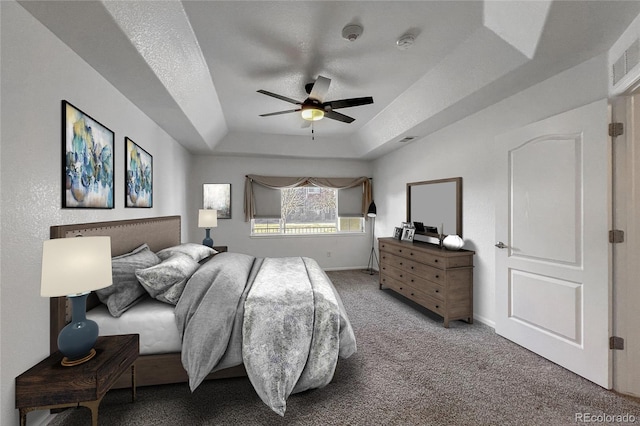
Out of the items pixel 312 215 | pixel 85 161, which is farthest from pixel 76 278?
pixel 312 215

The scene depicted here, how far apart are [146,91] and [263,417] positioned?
9.15 ft

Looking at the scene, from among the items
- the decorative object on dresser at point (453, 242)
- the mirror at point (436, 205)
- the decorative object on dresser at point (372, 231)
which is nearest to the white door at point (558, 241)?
the decorative object on dresser at point (453, 242)

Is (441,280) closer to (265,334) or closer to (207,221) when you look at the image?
(265,334)

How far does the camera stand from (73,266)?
1306 mm

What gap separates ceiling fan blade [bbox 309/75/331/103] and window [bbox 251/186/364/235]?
3.22 metres

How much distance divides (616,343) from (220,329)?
2856 mm

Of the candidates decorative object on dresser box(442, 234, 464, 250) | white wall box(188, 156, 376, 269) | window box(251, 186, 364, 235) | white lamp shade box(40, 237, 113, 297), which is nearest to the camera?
white lamp shade box(40, 237, 113, 297)

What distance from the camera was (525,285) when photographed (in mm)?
2533

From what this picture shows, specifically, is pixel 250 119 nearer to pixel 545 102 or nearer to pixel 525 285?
pixel 545 102

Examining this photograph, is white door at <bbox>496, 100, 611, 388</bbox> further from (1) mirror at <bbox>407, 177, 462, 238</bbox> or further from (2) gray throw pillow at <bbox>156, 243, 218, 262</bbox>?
(2) gray throw pillow at <bbox>156, 243, 218, 262</bbox>

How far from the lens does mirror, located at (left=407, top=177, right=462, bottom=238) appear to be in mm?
3516

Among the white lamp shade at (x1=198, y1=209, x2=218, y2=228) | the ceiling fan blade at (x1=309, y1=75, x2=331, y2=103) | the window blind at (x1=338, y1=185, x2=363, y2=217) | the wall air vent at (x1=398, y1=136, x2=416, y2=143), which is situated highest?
the ceiling fan blade at (x1=309, y1=75, x2=331, y2=103)

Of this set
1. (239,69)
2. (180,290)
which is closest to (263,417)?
(180,290)

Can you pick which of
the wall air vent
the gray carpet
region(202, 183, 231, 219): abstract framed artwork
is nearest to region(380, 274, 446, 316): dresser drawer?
the gray carpet
